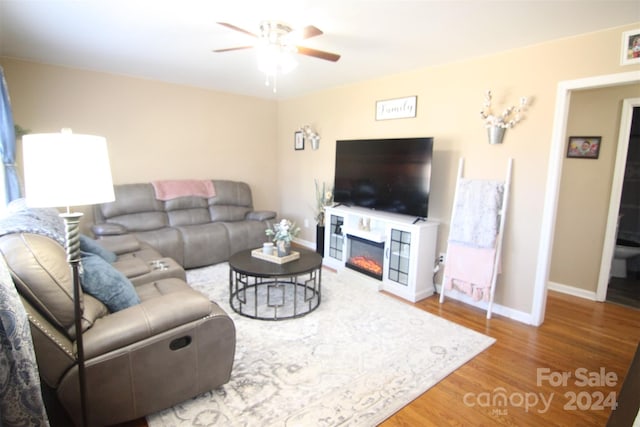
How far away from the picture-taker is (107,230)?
3631 mm

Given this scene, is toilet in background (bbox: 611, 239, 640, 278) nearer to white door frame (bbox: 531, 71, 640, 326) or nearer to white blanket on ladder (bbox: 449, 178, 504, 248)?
white door frame (bbox: 531, 71, 640, 326)

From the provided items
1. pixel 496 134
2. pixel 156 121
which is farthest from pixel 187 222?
pixel 496 134

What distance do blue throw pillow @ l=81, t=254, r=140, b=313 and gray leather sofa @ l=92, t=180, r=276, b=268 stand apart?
6.62 feet

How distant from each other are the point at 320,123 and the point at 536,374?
3.91 m

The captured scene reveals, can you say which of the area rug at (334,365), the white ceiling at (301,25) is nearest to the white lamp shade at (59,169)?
the area rug at (334,365)

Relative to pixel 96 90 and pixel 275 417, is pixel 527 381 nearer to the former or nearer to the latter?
pixel 275 417

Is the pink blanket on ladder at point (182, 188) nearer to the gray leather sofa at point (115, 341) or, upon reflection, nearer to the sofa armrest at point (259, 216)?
the sofa armrest at point (259, 216)

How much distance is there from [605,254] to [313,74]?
12.4 ft

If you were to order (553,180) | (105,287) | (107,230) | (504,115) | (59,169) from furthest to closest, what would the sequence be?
1. (107,230)
2. (504,115)
3. (553,180)
4. (105,287)
5. (59,169)

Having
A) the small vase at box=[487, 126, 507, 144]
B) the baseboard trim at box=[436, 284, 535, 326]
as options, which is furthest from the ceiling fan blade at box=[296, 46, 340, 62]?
the baseboard trim at box=[436, 284, 535, 326]

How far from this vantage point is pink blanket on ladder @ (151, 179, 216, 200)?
14.6ft

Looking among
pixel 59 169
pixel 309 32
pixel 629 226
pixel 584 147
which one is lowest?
pixel 629 226

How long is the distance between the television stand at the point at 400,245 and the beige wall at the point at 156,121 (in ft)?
7.44

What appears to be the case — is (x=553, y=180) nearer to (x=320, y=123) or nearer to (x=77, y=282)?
(x=320, y=123)
